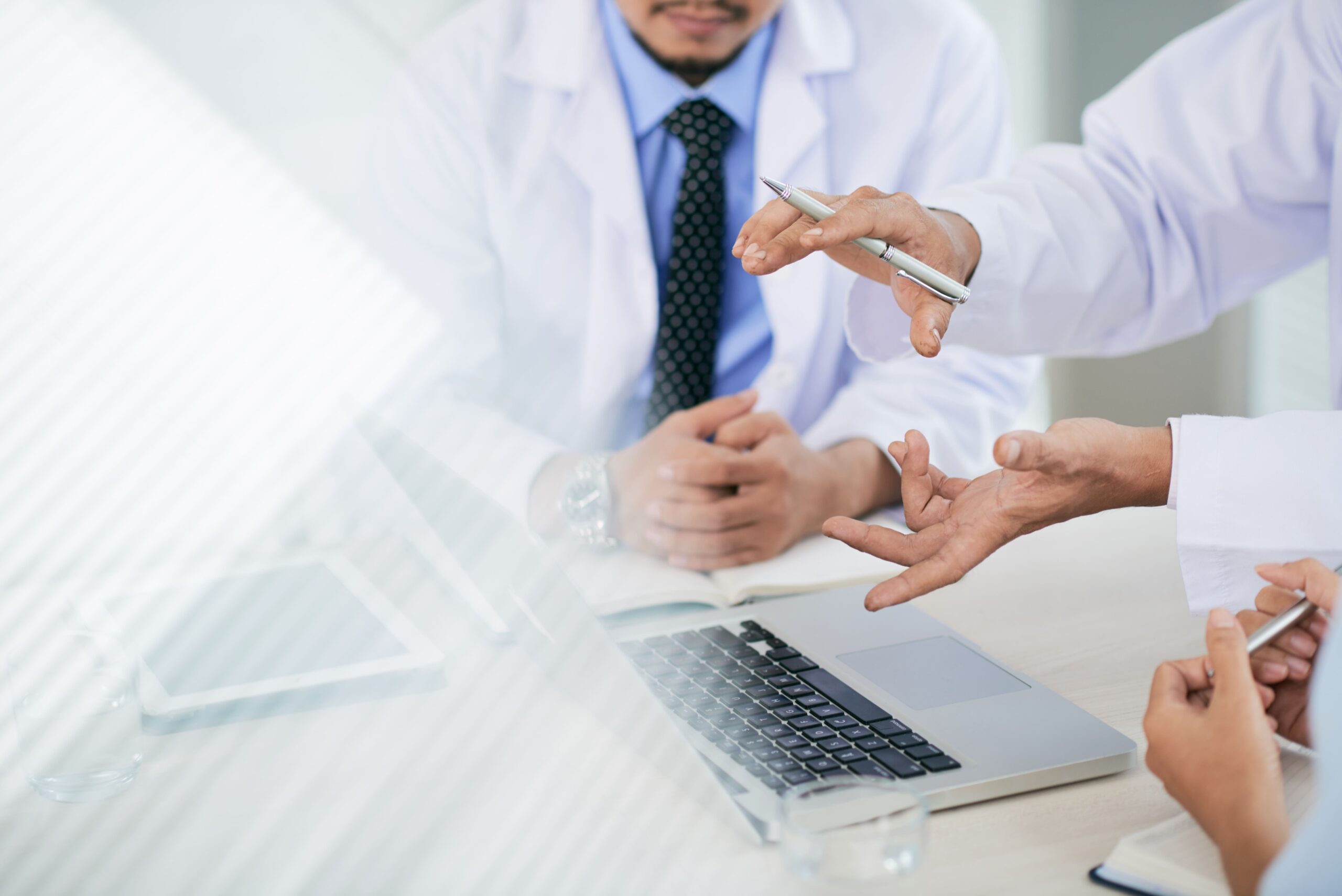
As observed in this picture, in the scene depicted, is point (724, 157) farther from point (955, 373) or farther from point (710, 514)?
Answer: point (710, 514)

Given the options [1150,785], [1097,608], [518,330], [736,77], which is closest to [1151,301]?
[1097,608]

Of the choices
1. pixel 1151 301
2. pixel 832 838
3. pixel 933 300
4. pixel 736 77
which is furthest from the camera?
pixel 736 77

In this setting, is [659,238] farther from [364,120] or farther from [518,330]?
[364,120]

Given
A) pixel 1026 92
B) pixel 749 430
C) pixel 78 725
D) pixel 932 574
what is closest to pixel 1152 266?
pixel 749 430

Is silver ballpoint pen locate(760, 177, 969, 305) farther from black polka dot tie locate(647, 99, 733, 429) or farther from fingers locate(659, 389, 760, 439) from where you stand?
black polka dot tie locate(647, 99, 733, 429)

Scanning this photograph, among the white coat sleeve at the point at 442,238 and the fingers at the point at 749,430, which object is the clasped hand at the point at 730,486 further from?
the white coat sleeve at the point at 442,238

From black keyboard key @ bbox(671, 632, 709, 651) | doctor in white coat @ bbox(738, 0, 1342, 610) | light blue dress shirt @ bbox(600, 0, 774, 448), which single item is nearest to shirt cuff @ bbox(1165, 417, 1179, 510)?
doctor in white coat @ bbox(738, 0, 1342, 610)

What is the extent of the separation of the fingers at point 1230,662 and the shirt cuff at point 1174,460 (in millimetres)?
207

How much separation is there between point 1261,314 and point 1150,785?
2404mm

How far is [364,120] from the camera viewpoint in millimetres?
1913

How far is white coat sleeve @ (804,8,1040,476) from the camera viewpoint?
57.0 inches

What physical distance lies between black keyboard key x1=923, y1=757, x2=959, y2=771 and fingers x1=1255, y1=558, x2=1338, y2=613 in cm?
20

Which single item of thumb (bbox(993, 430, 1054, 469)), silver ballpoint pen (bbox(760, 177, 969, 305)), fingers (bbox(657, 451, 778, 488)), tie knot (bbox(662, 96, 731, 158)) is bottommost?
fingers (bbox(657, 451, 778, 488))

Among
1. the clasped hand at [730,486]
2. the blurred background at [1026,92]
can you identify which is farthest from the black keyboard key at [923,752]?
the blurred background at [1026,92]
